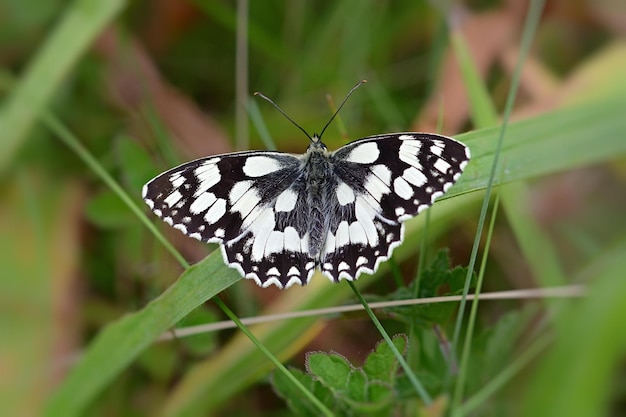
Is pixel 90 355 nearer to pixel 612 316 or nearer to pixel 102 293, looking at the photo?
pixel 102 293

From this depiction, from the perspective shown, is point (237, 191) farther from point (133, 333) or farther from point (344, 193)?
point (133, 333)

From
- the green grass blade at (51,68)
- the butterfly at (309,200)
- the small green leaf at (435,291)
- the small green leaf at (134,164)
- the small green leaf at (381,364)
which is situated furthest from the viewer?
the green grass blade at (51,68)

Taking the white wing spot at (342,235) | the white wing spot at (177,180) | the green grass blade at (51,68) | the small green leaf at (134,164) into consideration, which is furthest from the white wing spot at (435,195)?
the green grass blade at (51,68)

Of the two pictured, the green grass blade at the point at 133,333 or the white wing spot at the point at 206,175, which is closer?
the green grass blade at the point at 133,333

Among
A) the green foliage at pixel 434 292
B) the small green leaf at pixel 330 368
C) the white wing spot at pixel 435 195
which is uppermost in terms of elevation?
the white wing spot at pixel 435 195

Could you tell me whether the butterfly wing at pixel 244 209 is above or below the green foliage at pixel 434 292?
above

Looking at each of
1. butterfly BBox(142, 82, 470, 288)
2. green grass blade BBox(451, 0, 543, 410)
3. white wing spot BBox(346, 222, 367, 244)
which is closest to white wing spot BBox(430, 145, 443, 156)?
butterfly BBox(142, 82, 470, 288)

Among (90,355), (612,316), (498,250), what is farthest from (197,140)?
(612,316)

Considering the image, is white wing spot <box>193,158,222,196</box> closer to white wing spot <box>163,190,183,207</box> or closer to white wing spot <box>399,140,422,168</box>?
white wing spot <box>163,190,183,207</box>

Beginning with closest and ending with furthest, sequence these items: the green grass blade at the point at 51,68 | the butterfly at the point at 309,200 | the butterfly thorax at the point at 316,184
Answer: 1. the butterfly at the point at 309,200
2. the butterfly thorax at the point at 316,184
3. the green grass blade at the point at 51,68

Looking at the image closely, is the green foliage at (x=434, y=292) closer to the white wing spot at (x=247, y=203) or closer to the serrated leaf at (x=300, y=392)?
the serrated leaf at (x=300, y=392)
